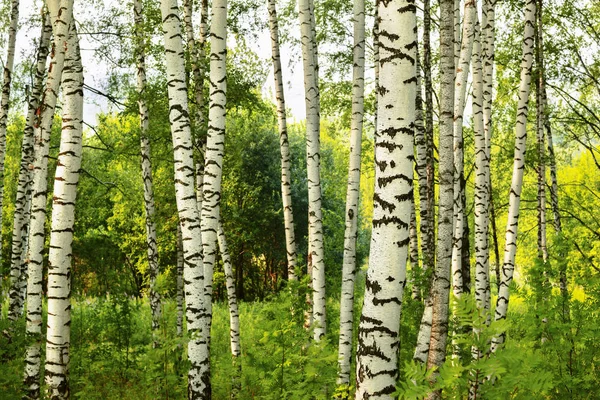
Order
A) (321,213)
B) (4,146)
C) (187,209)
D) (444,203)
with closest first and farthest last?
(444,203) → (187,209) → (4,146) → (321,213)

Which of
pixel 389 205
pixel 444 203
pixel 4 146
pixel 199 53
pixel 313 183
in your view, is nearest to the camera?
pixel 389 205

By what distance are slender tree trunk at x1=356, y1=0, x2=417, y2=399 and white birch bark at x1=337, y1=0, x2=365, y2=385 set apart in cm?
421

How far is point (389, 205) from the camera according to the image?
129 inches

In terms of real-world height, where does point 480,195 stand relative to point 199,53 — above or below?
below

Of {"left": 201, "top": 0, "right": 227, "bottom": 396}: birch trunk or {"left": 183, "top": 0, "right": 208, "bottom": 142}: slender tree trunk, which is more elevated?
{"left": 183, "top": 0, "right": 208, "bottom": 142}: slender tree trunk

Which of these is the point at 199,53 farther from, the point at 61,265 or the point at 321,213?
the point at 61,265

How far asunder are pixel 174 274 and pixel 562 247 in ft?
65.5

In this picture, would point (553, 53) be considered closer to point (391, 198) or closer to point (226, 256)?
point (226, 256)

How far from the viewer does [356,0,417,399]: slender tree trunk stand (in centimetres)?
322

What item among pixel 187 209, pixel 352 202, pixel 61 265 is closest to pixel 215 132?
pixel 187 209

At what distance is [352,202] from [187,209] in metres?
2.83

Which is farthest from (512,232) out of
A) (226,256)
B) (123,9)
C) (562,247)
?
(123,9)

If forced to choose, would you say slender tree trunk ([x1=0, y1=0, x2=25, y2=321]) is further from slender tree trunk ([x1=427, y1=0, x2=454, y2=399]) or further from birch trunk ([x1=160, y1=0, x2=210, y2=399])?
slender tree trunk ([x1=427, y1=0, x2=454, y2=399])

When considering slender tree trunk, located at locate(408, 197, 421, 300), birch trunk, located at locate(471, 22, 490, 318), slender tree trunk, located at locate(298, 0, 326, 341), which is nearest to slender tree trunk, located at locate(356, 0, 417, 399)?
birch trunk, located at locate(471, 22, 490, 318)
